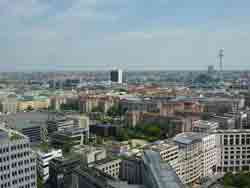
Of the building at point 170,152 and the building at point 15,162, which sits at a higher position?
the building at point 15,162

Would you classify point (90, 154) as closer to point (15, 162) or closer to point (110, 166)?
point (110, 166)

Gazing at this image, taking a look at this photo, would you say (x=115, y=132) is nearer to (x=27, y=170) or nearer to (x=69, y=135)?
(x=69, y=135)

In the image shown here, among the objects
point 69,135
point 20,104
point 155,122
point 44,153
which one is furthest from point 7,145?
point 20,104

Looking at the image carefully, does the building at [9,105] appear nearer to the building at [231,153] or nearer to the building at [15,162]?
the building at [231,153]

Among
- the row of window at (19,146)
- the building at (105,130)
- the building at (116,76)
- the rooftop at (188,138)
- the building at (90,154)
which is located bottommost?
the building at (105,130)

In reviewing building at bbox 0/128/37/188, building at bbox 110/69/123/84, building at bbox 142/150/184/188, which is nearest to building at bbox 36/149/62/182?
building at bbox 0/128/37/188

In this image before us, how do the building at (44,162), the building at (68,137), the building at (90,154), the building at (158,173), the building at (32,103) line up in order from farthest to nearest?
the building at (32,103) → the building at (68,137) → the building at (90,154) → the building at (44,162) → the building at (158,173)

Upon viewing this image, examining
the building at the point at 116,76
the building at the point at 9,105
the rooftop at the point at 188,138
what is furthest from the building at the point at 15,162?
the building at the point at 116,76

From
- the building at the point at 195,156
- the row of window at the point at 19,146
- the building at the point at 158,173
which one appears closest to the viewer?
the building at the point at 158,173
